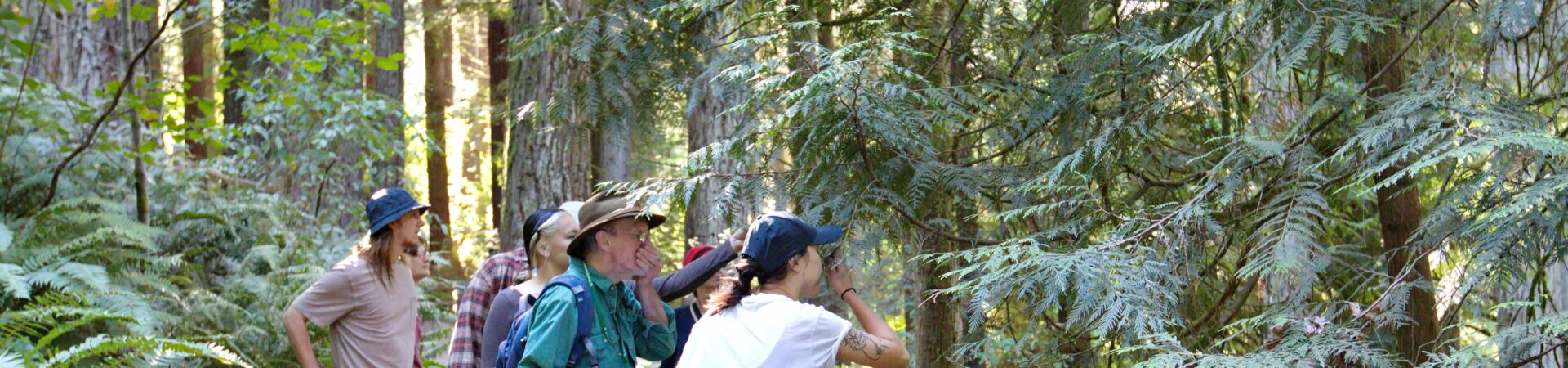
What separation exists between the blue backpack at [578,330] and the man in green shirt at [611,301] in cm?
2

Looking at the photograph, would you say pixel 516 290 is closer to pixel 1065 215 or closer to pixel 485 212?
pixel 1065 215

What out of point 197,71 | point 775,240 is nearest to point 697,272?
point 775,240

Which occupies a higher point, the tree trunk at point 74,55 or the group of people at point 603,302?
the tree trunk at point 74,55

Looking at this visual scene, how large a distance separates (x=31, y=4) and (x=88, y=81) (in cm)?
88

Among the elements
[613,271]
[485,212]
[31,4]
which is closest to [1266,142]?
[613,271]

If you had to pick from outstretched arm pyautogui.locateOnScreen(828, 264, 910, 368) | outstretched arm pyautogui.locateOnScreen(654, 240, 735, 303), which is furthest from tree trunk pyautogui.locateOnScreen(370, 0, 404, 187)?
outstretched arm pyautogui.locateOnScreen(828, 264, 910, 368)

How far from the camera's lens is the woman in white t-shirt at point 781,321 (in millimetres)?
3514

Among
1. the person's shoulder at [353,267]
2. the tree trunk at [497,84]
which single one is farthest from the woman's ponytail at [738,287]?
the tree trunk at [497,84]

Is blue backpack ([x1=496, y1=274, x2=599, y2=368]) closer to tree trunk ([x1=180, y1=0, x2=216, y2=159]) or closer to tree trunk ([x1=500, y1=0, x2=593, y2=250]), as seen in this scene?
tree trunk ([x1=500, y1=0, x2=593, y2=250])

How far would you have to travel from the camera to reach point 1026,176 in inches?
189

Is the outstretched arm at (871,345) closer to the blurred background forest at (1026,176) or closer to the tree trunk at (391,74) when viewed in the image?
the blurred background forest at (1026,176)

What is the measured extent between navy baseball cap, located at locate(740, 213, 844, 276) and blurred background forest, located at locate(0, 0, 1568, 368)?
0.51 metres

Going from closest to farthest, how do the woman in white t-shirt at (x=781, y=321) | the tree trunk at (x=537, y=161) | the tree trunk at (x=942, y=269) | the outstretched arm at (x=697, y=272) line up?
1. the woman in white t-shirt at (x=781, y=321)
2. the outstretched arm at (x=697, y=272)
3. the tree trunk at (x=942, y=269)
4. the tree trunk at (x=537, y=161)

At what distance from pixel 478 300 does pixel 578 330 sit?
1.47 metres
